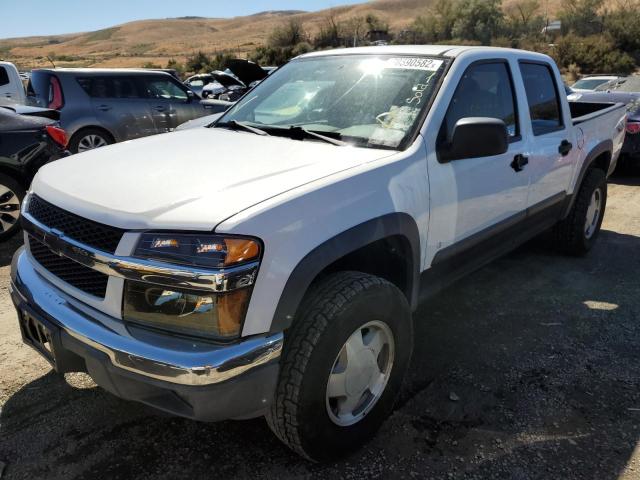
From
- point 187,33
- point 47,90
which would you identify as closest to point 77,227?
point 47,90

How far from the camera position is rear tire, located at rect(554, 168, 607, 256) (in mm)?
4879

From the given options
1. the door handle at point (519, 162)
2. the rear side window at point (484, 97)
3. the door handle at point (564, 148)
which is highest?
the rear side window at point (484, 97)

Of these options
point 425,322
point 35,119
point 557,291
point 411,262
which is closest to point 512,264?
point 557,291

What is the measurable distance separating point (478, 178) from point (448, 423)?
135 centimetres

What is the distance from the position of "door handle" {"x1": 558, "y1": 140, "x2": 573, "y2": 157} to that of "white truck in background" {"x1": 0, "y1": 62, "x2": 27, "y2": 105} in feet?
30.7

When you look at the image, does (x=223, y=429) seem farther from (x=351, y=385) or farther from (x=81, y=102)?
(x=81, y=102)

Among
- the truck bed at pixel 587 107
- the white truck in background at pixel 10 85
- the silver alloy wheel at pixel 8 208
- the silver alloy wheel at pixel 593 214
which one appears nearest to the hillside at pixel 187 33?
the white truck in background at pixel 10 85

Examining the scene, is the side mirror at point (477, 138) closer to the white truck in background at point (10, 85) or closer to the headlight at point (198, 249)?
the headlight at point (198, 249)

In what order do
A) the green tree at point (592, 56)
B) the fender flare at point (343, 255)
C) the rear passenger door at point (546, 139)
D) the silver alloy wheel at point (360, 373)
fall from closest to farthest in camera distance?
the fender flare at point (343, 255)
the silver alloy wheel at point (360, 373)
the rear passenger door at point (546, 139)
the green tree at point (592, 56)

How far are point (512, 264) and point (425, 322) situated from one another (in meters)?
1.62

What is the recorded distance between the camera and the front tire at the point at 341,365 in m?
2.15

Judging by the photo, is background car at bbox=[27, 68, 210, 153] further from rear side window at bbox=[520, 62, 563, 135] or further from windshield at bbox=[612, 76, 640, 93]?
windshield at bbox=[612, 76, 640, 93]

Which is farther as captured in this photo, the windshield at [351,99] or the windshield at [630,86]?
the windshield at [630,86]

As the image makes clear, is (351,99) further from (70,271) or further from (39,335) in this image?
(39,335)
